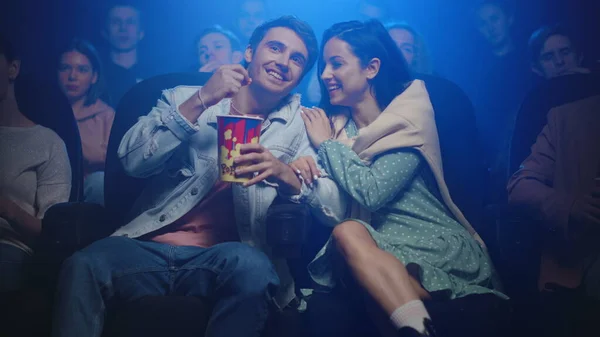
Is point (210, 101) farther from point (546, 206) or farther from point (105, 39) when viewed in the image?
point (546, 206)

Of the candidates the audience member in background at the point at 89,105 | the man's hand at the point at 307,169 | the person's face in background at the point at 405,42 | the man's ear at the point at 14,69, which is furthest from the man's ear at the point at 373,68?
the man's ear at the point at 14,69

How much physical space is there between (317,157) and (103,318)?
90 centimetres

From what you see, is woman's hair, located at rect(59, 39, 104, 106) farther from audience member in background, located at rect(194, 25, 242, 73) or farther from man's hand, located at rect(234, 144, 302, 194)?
man's hand, located at rect(234, 144, 302, 194)

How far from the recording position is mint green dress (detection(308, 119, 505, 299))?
150 cm

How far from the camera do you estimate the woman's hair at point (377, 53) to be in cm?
178

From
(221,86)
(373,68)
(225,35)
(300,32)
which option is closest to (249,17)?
(225,35)

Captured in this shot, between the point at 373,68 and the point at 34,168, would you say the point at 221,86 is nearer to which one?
the point at 373,68

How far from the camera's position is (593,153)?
1.82 metres

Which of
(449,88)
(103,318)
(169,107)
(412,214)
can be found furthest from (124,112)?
(449,88)

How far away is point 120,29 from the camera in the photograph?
201 centimetres

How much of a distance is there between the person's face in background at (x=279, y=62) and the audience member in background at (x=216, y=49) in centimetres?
18

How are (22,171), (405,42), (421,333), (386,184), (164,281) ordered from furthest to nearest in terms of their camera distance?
(405,42), (22,171), (386,184), (164,281), (421,333)

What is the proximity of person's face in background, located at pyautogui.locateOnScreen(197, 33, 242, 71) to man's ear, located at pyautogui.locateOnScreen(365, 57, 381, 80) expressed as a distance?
574 mm

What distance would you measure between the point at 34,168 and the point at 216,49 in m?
0.89
